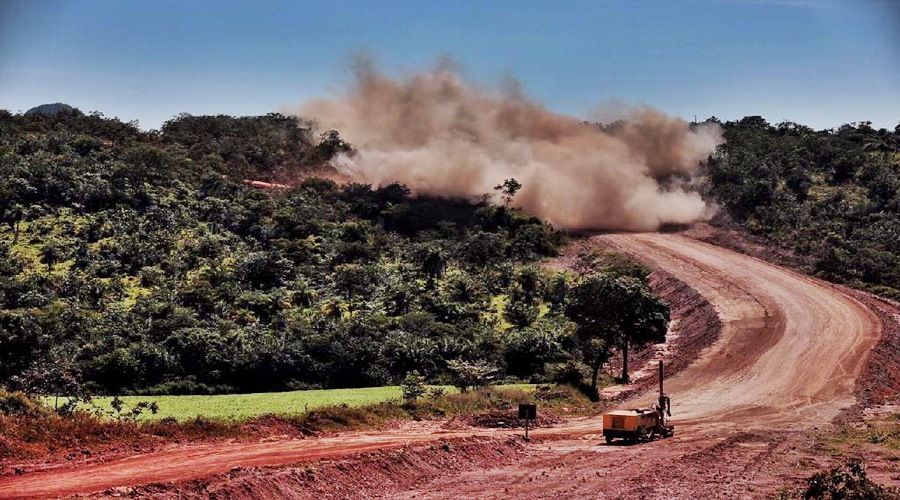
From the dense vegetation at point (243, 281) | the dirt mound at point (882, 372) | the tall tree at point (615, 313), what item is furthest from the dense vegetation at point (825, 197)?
the tall tree at point (615, 313)

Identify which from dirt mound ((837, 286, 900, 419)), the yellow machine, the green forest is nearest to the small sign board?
the yellow machine

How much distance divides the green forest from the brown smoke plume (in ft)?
14.3

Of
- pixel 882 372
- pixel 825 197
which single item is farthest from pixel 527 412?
pixel 825 197

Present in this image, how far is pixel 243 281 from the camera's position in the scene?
86.6 meters

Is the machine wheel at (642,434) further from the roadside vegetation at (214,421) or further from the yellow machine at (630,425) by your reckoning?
the roadside vegetation at (214,421)

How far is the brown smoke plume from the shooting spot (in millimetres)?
120500

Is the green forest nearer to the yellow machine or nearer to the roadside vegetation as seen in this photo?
the roadside vegetation

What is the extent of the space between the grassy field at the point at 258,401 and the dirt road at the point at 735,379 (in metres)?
11.0

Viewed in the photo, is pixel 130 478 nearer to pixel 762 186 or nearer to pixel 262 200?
pixel 262 200

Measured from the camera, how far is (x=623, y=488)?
1204 inches

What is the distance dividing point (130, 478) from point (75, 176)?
8464 centimetres

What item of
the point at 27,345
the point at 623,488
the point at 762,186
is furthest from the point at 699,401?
the point at 762,186

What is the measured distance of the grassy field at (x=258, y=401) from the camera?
4853 centimetres

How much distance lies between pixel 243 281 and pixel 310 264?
960 centimetres
